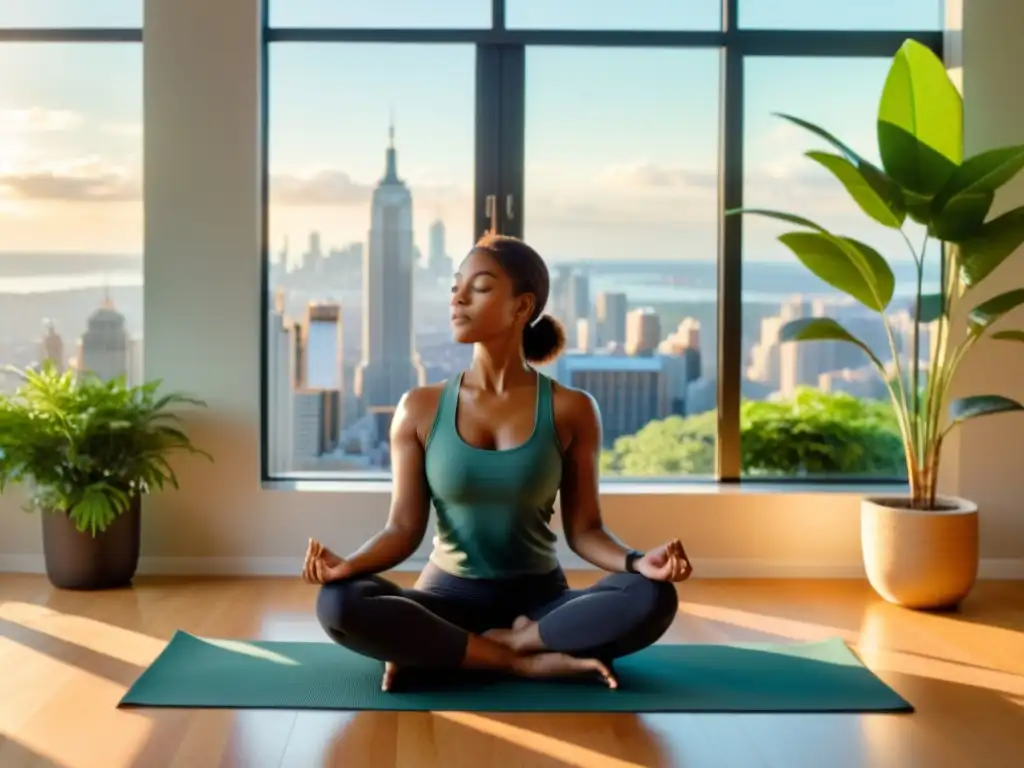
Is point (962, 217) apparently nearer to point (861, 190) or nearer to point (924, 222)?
point (924, 222)

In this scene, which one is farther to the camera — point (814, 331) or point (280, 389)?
point (280, 389)

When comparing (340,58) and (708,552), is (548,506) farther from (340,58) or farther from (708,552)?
(340,58)

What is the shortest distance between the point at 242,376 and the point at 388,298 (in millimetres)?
594

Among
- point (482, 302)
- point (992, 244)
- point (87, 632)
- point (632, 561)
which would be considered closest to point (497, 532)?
point (632, 561)

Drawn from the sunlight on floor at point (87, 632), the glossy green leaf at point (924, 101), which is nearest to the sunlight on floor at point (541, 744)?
the sunlight on floor at point (87, 632)

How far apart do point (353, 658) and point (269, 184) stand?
2043mm

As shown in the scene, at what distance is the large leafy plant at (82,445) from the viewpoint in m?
4.06

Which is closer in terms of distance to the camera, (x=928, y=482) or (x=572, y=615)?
(x=572, y=615)

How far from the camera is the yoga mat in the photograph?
2828mm

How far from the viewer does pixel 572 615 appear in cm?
291

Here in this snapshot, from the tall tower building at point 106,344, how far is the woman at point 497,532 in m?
1.81

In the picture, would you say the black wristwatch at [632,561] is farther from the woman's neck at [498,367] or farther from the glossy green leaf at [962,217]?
the glossy green leaf at [962,217]

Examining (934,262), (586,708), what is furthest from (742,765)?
(934,262)

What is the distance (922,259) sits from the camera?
399 centimetres
